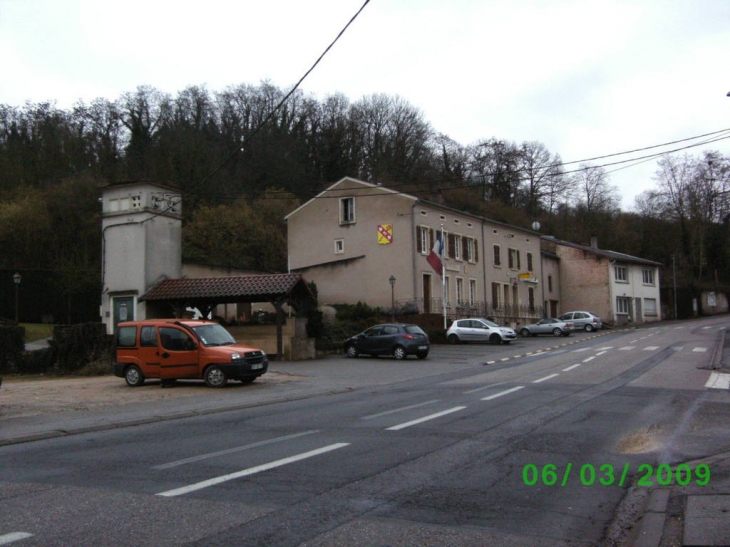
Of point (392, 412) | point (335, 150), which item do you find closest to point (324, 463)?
point (392, 412)

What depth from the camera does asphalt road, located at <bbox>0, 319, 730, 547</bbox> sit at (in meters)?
5.47

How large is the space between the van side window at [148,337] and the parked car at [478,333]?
2305 cm

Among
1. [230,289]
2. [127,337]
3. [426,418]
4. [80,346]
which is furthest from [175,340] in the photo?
[426,418]

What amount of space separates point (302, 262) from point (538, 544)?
4480 cm

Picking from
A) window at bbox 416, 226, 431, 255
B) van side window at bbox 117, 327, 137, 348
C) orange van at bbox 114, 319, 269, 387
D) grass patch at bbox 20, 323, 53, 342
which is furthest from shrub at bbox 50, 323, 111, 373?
window at bbox 416, 226, 431, 255

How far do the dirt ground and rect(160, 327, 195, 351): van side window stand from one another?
3.75 ft

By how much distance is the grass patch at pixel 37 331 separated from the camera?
136 ft

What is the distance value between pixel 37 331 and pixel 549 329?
1342 inches

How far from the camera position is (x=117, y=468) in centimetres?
802

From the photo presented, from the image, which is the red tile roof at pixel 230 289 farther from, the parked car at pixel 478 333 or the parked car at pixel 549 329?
the parked car at pixel 549 329

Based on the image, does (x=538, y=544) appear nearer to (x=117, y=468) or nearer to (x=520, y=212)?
(x=117, y=468)

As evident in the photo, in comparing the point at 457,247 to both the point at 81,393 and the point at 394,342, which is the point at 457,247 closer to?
the point at 394,342
